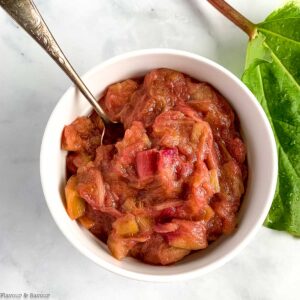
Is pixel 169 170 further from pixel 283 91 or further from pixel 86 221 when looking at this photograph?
pixel 283 91

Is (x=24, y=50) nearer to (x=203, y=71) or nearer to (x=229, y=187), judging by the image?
(x=203, y=71)

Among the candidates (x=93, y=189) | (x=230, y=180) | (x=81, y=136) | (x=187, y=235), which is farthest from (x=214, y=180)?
(x=81, y=136)

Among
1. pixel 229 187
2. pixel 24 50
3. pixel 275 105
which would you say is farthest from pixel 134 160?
pixel 24 50

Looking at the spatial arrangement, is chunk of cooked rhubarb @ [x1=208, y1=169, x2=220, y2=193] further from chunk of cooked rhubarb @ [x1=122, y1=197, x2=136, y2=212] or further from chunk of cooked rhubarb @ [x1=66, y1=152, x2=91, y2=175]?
chunk of cooked rhubarb @ [x1=66, y1=152, x2=91, y2=175]

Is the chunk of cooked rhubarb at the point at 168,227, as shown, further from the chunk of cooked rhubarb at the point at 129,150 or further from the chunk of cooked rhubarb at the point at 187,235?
the chunk of cooked rhubarb at the point at 129,150

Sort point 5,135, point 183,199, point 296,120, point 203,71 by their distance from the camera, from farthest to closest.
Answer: point 5,135 → point 296,120 → point 203,71 → point 183,199

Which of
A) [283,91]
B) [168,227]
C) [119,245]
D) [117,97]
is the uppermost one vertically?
[117,97]
